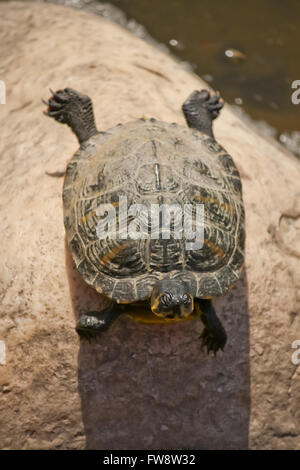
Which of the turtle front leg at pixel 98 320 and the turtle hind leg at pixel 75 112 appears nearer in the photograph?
the turtle front leg at pixel 98 320

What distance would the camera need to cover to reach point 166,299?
8.81ft

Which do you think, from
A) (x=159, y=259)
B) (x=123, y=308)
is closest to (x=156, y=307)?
(x=159, y=259)

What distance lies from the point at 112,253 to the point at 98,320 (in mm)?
512

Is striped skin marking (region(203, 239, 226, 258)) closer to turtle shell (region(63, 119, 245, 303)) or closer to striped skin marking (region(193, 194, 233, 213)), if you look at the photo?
turtle shell (region(63, 119, 245, 303))

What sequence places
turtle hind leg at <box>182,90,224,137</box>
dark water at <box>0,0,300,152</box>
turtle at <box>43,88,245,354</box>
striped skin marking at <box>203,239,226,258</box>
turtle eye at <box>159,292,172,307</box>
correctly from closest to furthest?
1. turtle eye at <box>159,292,172,307</box>
2. turtle at <box>43,88,245,354</box>
3. striped skin marking at <box>203,239,226,258</box>
4. turtle hind leg at <box>182,90,224,137</box>
5. dark water at <box>0,0,300,152</box>

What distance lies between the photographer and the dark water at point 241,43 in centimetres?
658

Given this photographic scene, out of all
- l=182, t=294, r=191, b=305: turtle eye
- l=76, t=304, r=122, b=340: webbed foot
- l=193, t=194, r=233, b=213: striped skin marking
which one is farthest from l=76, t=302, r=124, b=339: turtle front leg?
l=193, t=194, r=233, b=213: striped skin marking

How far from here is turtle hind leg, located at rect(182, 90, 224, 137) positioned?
13.4ft

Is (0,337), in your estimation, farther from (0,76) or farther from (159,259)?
(0,76)

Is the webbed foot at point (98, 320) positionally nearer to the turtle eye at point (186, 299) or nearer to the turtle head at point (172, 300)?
the turtle head at point (172, 300)

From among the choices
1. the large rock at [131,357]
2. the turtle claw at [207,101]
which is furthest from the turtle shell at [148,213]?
the turtle claw at [207,101]

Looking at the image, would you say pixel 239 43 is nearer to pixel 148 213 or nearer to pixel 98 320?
pixel 148 213

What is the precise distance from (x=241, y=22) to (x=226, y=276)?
581 centimetres

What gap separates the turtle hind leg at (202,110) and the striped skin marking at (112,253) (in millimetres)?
1634
